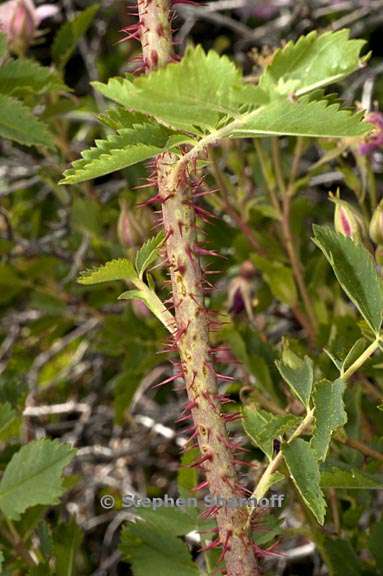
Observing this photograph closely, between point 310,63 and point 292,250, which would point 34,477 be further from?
point 292,250

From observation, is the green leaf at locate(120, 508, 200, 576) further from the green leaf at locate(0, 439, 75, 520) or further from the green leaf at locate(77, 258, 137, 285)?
the green leaf at locate(77, 258, 137, 285)

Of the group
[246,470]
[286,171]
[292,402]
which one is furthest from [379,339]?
[286,171]

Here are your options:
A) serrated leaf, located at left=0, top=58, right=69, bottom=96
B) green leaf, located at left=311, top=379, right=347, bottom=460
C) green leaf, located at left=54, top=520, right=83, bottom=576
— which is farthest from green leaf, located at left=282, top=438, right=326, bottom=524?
serrated leaf, located at left=0, top=58, right=69, bottom=96

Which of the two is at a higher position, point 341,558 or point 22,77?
point 22,77

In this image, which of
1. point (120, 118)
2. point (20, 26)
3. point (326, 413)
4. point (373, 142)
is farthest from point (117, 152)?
point (20, 26)

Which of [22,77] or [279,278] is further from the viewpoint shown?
[279,278]

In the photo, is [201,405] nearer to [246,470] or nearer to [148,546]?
[148,546]

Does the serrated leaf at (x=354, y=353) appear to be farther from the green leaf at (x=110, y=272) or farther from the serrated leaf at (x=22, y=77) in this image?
the serrated leaf at (x=22, y=77)
